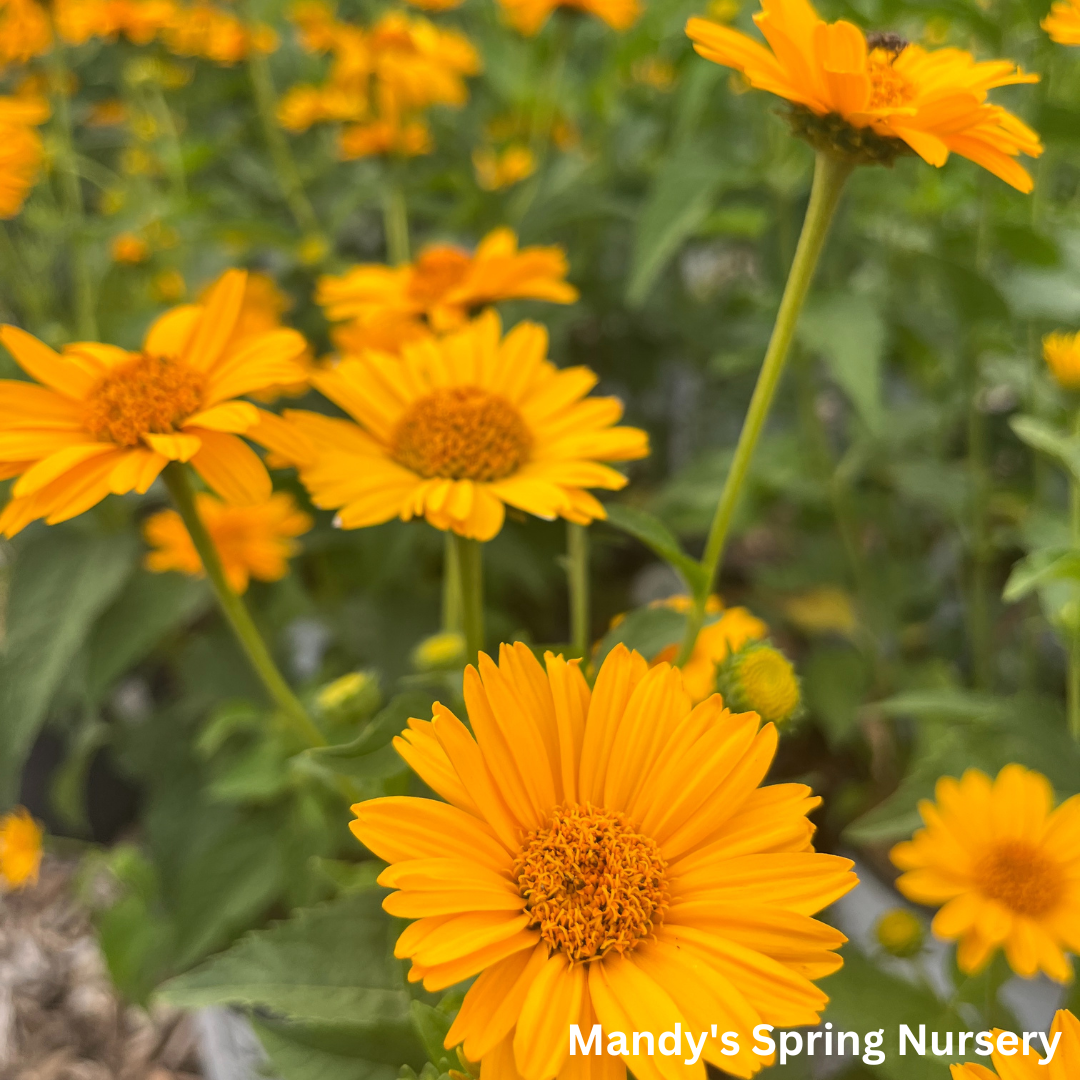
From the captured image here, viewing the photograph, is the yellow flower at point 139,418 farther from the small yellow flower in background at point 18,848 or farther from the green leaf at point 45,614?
the small yellow flower in background at point 18,848

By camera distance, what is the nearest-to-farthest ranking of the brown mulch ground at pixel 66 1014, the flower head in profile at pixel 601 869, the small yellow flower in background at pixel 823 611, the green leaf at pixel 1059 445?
the flower head in profile at pixel 601 869, the green leaf at pixel 1059 445, the small yellow flower in background at pixel 823 611, the brown mulch ground at pixel 66 1014

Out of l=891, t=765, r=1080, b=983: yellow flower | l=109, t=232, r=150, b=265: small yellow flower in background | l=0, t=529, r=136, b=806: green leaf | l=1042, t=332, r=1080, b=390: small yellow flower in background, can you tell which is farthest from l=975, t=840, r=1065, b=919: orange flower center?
l=109, t=232, r=150, b=265: small yellow flower in background

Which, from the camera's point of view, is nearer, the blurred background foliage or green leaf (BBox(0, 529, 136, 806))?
the blurred background foliage

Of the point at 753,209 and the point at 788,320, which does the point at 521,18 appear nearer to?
the point at 753,209

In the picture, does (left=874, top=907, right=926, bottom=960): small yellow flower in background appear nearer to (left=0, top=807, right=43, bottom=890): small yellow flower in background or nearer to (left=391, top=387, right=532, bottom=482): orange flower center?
(left=391, top=387, right=532, bottom=482): orange flower center

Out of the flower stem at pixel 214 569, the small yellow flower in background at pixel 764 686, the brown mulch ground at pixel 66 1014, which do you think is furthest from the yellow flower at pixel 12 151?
the brown mulch ground at pixel 66 1014
